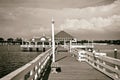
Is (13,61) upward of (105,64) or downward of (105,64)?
downward

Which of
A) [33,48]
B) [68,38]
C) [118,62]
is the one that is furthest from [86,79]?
[33,48]

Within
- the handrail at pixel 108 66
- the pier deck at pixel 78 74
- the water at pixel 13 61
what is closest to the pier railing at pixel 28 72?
the pier deck at pixel 78 74

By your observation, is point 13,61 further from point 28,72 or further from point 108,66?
point 28,72

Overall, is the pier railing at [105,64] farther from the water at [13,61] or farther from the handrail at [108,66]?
the water at [13,61]

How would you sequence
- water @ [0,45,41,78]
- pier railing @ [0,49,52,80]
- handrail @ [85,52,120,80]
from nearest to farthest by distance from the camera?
pier railing @ [0,49,52,80] → handrail @ [85,52,120,80] → water @ [0,45,41,78]

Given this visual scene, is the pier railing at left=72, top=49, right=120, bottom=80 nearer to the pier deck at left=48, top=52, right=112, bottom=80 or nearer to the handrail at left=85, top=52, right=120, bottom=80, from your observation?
the handrail at left=85, top=52, right=120, bottom=80

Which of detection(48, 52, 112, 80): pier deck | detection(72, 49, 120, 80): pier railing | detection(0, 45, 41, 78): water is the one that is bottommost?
detection(0, 45, 41, 78): water

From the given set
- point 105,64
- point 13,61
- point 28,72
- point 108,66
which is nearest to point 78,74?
point 105,64

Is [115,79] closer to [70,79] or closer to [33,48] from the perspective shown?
[70,79]

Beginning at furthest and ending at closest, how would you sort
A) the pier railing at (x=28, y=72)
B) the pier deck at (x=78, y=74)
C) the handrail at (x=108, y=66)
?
1. the pier deck at (x=78, y=74)
2. the handrail at (x=108, y=66)
3. the pier railing at (x=28, y=72)

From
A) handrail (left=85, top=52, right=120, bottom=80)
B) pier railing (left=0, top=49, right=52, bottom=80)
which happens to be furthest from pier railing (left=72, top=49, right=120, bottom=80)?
pier railing (left=0, top=49, right=52, bottom=80)

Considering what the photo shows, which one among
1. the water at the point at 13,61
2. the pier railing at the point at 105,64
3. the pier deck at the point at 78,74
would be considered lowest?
the water at the point at 13,61

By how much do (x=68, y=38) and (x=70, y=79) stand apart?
4070 cm

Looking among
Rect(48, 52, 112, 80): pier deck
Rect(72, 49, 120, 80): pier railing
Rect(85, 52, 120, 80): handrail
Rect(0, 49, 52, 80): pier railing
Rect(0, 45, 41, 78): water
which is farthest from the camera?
Rect(0, 45, 41, 78): water
